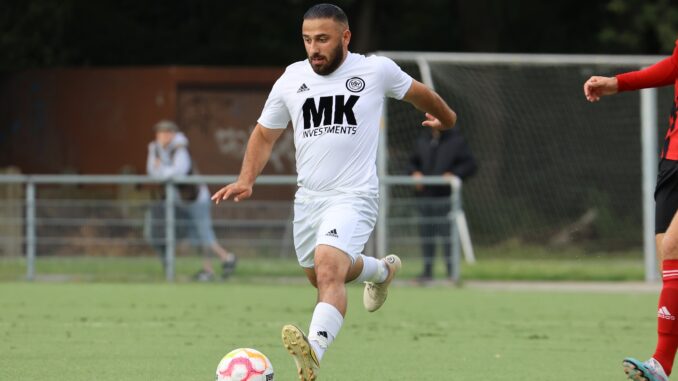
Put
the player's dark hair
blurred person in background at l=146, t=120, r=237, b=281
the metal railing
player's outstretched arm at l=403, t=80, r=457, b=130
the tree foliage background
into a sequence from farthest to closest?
the tree foliage background, blurred person in background at l=146, t=120, r=237, b=281, the metal railing, player's outstretched arm at l=403, t=80, r=457, b=130, the player's dark hair

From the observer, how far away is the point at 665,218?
801cm

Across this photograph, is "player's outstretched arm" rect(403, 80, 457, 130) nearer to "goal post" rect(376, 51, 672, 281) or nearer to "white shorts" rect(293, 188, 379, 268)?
"white shorts" rect(293, 188, 379, 268)

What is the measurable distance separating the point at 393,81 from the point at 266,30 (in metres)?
19.3

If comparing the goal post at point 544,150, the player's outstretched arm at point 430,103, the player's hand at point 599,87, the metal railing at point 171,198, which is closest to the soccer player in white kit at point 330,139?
the player's outstretched arm at point 430,103

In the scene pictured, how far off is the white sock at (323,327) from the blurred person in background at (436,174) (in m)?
9.77

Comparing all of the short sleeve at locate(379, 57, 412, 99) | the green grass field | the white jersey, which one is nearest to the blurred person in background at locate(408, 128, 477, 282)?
the green grass field

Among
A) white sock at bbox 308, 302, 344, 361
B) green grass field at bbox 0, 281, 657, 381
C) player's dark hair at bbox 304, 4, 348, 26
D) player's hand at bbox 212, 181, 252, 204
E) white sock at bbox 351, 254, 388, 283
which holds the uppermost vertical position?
player's dark hair at bbox 304, 4, 348, 26

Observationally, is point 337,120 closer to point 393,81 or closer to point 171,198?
point 393,81

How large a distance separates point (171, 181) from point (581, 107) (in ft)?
24.6

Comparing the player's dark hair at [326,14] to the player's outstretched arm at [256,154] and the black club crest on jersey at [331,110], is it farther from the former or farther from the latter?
the player's outstretched arm at [256,154]

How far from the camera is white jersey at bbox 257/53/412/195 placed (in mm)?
7969

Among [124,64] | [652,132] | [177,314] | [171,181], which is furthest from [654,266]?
[124,64]

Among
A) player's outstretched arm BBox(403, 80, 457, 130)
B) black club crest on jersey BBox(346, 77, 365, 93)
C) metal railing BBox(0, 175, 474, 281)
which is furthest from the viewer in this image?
metal railing BBox(0, 175, 474, 281)

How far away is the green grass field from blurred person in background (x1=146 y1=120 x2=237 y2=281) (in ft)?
2.32
